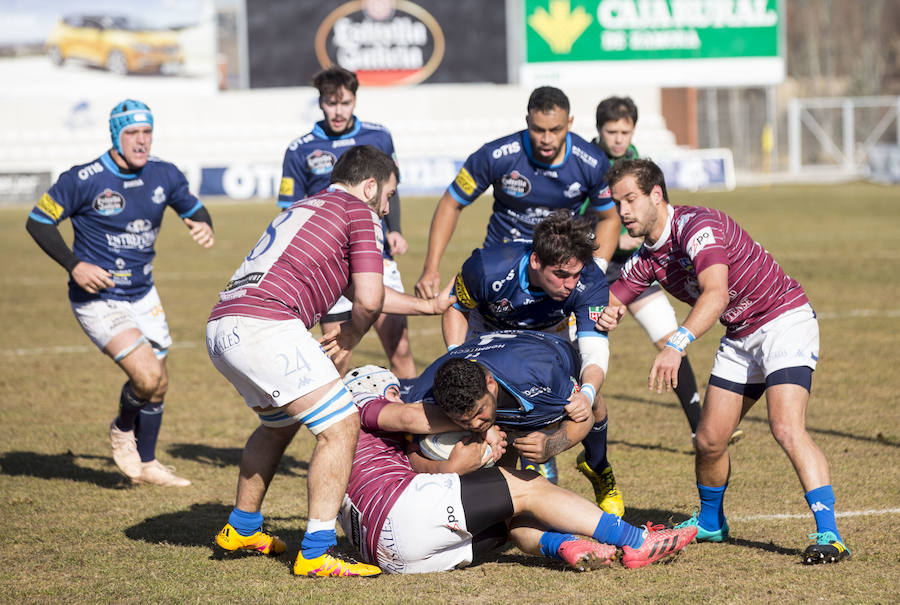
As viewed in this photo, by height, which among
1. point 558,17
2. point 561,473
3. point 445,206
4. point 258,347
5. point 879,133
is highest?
point 558,17

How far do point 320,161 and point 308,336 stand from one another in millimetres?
3439

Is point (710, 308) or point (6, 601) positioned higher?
point (710, 308)

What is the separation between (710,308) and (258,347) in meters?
2.25

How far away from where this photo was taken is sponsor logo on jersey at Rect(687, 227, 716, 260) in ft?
18.9

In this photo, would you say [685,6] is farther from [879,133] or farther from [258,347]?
[258,347]

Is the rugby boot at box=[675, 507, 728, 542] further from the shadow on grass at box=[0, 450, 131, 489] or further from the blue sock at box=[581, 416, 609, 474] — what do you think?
the shadow on grass at box=[0, 450, 131, 489]

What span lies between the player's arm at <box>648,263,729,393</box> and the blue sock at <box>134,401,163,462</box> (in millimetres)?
3840

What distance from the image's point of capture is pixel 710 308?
5617 mm

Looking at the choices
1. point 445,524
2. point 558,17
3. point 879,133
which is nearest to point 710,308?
point 445,524

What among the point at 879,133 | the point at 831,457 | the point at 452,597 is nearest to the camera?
the point at 452,597

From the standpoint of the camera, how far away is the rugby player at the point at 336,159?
8523 mm

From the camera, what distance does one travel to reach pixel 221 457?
8508 millimetres

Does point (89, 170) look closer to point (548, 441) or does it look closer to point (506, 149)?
point (506, 149)

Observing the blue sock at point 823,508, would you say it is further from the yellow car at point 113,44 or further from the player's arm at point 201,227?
the yellow car at point 113,44
